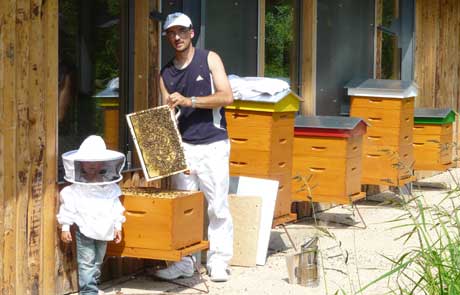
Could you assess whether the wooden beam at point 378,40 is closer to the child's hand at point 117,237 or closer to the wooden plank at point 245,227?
the wooden plank at point 245,227

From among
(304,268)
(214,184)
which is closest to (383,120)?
(304,268)

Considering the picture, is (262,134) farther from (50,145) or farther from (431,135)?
(431,135)

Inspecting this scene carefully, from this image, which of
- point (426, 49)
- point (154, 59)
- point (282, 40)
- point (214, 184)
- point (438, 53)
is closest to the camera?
point (214, 184)

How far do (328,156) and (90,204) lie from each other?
128 inches

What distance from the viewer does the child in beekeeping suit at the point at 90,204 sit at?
5945mm

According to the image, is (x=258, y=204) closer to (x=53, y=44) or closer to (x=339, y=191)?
(x=339, y=191)

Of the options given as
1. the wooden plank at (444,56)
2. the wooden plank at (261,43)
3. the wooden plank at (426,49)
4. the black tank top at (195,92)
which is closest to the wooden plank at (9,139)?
the black tank top at (195,92)

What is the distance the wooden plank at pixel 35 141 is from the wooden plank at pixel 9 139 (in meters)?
0.14

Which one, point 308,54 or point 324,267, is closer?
point 324,267

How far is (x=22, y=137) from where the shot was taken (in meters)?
5.89

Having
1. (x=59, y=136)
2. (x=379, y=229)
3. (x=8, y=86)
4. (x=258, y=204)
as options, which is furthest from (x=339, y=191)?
(x=8, y=86)

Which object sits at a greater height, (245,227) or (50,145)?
(50,145)

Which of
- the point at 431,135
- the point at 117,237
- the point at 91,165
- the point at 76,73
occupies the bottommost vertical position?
the point at 117,237

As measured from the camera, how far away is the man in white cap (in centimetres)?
666
